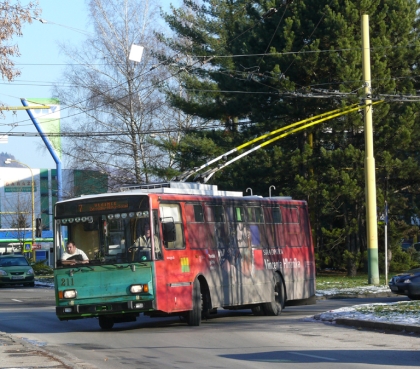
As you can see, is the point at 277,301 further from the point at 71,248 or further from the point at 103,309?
the point at 71,248

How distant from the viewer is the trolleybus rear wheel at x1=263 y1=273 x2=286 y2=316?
20.4m

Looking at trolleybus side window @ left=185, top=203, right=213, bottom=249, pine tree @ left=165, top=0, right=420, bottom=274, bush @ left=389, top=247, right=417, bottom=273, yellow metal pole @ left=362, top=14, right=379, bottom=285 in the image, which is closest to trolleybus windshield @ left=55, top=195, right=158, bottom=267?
trolleybus side window @ left=185, top=203, right=213, bottom=249

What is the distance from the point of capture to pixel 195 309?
17438mm

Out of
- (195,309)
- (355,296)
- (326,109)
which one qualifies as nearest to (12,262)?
(326,109)

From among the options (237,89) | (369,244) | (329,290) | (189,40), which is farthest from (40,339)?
(189,40)

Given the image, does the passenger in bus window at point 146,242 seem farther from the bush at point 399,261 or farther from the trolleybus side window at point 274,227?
the bush at point 399,261

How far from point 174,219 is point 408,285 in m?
9.19

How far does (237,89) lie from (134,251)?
24915mm

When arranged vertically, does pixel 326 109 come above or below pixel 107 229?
above

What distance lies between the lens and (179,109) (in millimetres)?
47500

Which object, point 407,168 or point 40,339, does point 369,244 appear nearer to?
point 407,168

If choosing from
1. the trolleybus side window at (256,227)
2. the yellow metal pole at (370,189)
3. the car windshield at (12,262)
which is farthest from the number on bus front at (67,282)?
the car windshield at (12,262)

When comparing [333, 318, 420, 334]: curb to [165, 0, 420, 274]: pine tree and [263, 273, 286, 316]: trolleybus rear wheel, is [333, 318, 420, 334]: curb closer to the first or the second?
[263, 273, 286, 316]: trolleybus rear wheel

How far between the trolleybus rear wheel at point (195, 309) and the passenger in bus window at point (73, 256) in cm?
231
